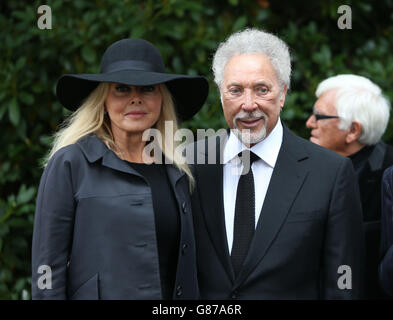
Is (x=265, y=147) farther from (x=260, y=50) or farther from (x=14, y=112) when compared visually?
(x=14, y=112)

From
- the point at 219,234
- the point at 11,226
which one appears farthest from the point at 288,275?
the point at 11,226

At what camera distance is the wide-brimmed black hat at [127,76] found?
2643 millimetres

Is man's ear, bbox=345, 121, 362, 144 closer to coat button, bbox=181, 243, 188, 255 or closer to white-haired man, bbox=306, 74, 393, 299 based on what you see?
white-haired man, bbox=306, 74, 393, 299

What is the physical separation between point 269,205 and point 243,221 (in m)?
0.14

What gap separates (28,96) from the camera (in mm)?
4262

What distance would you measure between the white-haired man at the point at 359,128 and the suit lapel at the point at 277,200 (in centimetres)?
71

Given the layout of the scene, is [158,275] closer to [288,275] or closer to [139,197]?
[139,197]

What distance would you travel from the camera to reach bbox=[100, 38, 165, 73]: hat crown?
275cm

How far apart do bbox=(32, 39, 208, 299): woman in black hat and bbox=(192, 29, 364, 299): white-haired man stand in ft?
0.44

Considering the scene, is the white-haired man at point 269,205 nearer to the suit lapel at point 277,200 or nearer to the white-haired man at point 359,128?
the suit lapel at point 277,200

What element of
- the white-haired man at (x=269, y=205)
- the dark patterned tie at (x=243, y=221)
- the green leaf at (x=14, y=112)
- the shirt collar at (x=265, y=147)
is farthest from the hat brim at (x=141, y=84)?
the green leaf at (x=14, y=112)

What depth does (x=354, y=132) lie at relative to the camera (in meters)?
3.66

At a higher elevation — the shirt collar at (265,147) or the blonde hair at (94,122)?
the blonde hair at (94,122)

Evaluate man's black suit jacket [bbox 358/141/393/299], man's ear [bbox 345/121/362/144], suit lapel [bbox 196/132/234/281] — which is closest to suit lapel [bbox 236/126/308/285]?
suit lapel [bbox 196/132/234/281]
